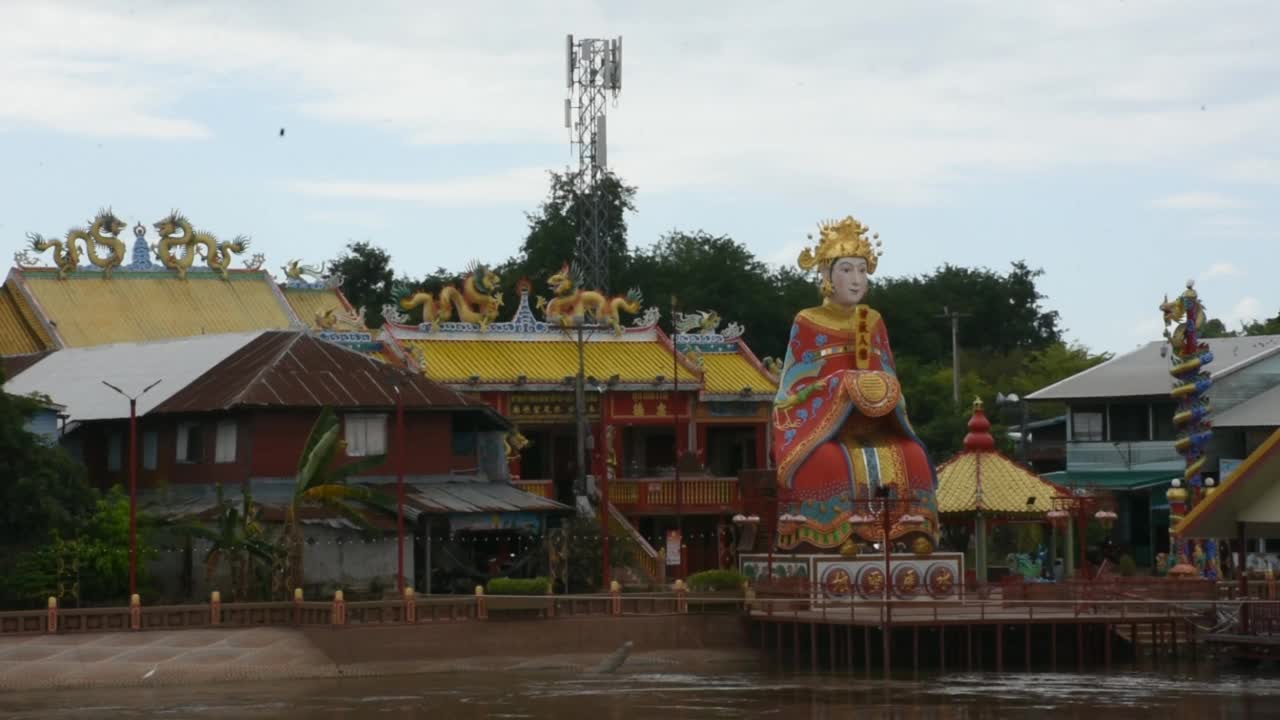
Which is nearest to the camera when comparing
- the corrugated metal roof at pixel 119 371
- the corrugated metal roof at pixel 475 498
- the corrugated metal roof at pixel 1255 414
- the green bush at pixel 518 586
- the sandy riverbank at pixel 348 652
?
the sandy riverbank at pixel 348 652

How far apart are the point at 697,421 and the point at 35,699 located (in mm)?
25924

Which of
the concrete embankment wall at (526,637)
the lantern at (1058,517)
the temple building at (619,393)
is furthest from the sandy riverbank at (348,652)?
the temple building at (619,393)

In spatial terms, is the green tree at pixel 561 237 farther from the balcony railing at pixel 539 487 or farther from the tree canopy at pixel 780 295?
the balcony railing at pixel 539 487

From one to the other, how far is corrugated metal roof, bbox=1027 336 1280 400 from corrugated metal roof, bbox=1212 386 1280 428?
4.04ft

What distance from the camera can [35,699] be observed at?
40.8 metres

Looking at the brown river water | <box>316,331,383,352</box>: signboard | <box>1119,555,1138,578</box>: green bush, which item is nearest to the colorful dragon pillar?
<box>1119,555,1138,578</box>: green bush

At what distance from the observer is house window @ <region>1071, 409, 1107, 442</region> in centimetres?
6969

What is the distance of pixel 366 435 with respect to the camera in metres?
53.3

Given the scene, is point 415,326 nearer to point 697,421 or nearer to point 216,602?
point 697,421

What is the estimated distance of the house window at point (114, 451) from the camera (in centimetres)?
5562

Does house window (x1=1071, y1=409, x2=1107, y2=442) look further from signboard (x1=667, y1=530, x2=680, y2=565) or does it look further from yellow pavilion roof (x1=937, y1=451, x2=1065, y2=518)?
yellow pavilion roof (x1=937, y1=451, x2=1065, y2=518)

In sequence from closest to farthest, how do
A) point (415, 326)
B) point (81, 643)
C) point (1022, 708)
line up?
point (1022, 708)
point (81, 643)
point (415, 326)

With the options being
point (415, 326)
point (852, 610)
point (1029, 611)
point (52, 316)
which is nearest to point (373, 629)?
point (852, 610)

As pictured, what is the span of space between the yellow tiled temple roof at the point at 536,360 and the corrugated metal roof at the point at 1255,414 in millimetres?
15018
